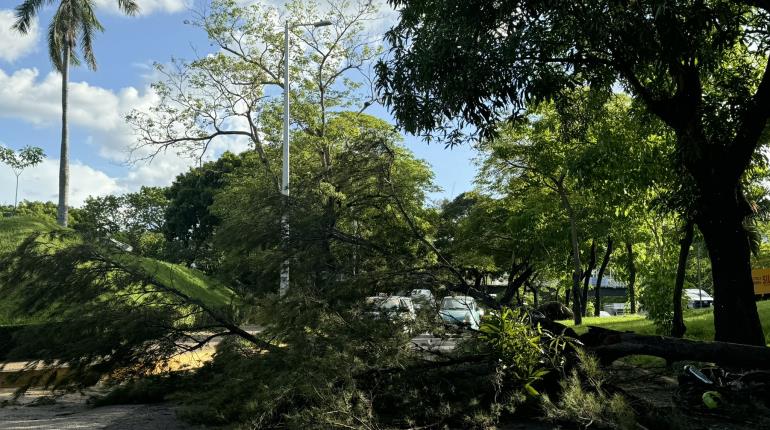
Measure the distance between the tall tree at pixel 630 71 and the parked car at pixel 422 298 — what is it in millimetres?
2580

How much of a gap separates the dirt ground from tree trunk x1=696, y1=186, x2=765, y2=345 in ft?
22.5

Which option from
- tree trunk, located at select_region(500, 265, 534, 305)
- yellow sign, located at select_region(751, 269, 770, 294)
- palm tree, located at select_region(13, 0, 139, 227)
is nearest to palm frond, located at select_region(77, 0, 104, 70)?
palm tree, located at select_region(13, 0, 139, 227)

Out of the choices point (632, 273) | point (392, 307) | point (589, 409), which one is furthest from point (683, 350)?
point (632, 273)

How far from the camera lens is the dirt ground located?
7004 millimetres

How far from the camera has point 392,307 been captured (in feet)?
22.8

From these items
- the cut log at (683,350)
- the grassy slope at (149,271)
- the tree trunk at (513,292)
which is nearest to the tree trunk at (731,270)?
the cut log at (683,350)

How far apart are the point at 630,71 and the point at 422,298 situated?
14.9 ft

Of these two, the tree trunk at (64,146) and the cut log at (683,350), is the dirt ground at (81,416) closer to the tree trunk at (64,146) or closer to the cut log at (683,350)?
the cut log at (683,350)

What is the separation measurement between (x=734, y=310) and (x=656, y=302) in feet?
9.35

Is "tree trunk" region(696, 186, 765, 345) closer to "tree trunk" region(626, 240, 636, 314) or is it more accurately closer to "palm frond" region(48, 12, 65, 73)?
"tree trunk" region(626, 240, 636, 314)

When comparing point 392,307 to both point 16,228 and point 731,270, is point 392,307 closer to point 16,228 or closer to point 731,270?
point 731,270

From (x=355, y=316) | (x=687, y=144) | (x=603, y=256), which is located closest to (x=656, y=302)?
(x=687, y=144)

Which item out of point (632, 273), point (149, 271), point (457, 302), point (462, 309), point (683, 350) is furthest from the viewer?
point (632, 273)

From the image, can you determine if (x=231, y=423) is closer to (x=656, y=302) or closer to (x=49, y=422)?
(x=49, y=422)
